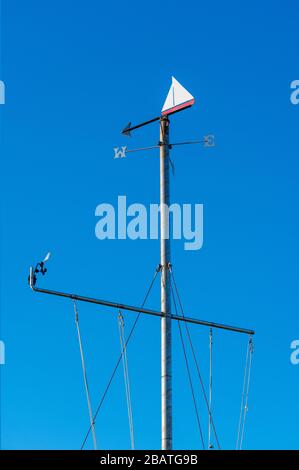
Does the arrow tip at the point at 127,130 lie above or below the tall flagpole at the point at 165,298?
above

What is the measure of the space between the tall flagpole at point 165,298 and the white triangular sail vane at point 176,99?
37 cm

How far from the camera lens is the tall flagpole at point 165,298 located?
116 feet

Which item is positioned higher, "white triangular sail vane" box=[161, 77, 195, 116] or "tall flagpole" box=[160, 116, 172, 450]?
"white triangular sail vane" box=[161, 77, 195, 116]

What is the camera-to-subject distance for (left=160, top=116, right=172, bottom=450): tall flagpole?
116ft

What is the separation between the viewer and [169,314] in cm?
3662

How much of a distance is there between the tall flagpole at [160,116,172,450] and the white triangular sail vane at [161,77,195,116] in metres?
0.37

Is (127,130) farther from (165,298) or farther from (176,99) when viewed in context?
(165,298)

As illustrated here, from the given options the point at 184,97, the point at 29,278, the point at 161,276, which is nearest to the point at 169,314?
the point at 161,276

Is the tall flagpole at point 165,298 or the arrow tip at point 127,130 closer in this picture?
the tall flagpole at point 165,298

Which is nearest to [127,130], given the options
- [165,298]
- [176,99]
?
[176,99]
